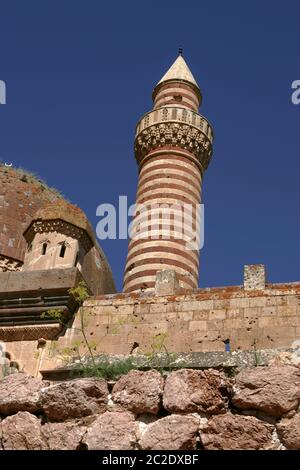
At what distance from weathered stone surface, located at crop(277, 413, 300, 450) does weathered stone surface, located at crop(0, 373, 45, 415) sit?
120 cm

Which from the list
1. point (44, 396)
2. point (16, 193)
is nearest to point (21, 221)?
point (16, 193)

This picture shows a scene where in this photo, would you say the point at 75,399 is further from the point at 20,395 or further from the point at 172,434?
the point at 172,434

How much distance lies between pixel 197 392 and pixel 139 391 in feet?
0.94

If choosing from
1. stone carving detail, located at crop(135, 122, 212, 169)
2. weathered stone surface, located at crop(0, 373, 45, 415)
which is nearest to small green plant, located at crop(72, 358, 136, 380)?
weathered stone surface, located at crop(0, 373, 45, 415)

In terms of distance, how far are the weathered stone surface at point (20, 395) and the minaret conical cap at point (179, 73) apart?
49.6 ft

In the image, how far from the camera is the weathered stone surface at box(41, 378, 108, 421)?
3416mm

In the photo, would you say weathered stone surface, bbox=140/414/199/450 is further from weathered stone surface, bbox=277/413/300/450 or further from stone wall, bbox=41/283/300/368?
stone wall, bbox=41/283/300/368

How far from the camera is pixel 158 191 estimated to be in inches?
612

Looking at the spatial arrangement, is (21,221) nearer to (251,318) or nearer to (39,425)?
(251,318)

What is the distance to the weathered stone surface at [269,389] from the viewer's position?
3.11m

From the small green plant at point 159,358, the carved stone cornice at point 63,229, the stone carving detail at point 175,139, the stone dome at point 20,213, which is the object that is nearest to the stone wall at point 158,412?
the small green plant at point 159,358

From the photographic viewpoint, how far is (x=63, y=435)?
11.0 feet

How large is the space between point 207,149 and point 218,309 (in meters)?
9.98

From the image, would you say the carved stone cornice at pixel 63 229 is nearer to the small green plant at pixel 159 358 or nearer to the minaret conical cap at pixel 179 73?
the small green plant at pixel 159 358
